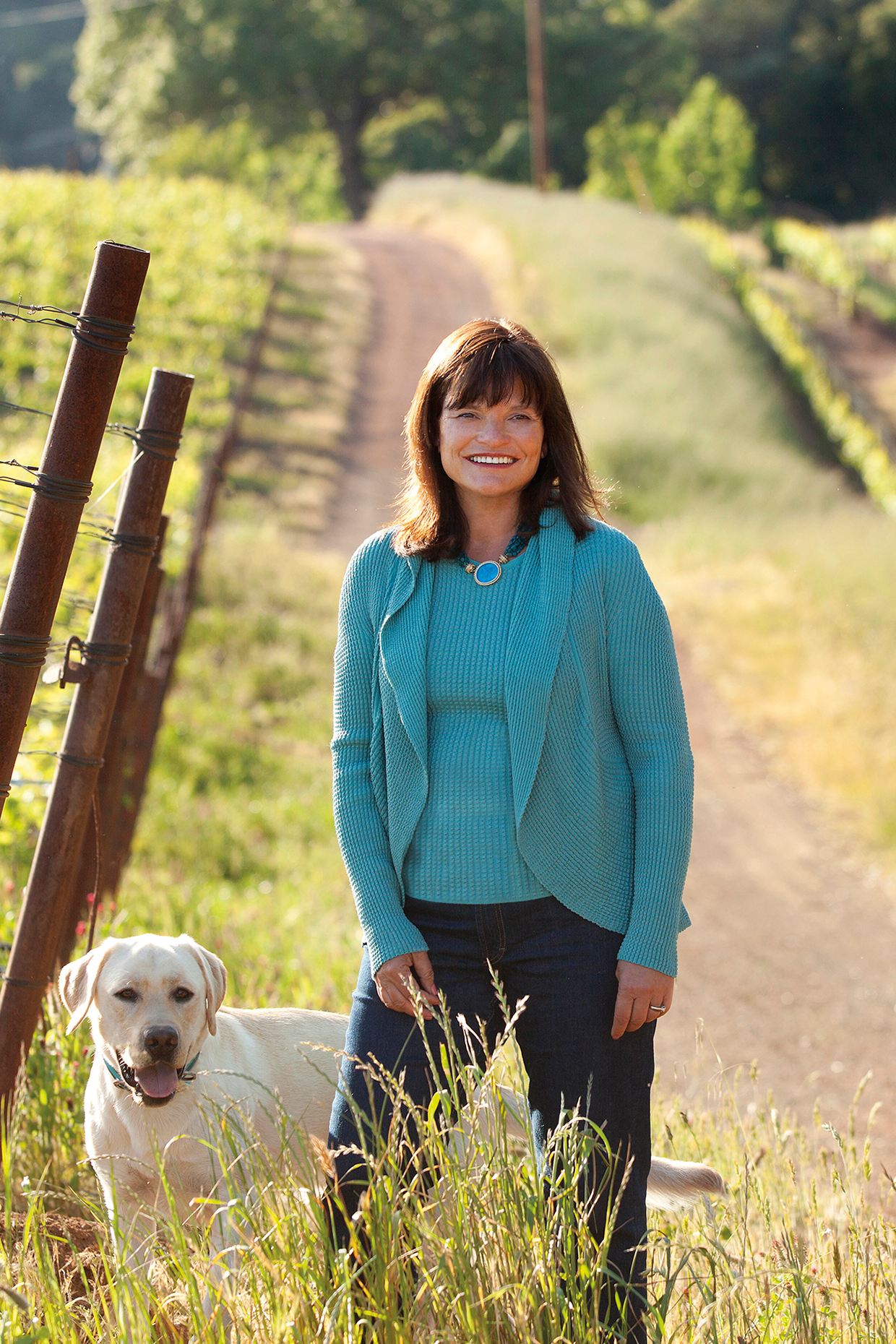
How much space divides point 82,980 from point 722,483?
17.4m

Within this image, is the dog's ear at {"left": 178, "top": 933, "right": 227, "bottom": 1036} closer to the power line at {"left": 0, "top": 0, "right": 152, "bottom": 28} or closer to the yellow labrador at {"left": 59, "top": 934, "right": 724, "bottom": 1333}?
the yellow labrador at {"left": 59, "top": 934, "right": 724, "bottom": 1333}

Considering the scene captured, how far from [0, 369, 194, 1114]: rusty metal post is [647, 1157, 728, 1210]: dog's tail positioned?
1.47m

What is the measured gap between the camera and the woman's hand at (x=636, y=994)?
2256 mm

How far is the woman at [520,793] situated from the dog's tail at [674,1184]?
0.26 metres

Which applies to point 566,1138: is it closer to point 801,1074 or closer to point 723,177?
point 801,1074

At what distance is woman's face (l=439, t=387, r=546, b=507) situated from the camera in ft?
7.89

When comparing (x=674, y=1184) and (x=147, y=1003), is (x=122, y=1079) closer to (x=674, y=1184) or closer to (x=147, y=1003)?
(x=147, y=1003)

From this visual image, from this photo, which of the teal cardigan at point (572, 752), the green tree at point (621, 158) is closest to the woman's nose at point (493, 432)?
the teal cardigan at point (572, 752)

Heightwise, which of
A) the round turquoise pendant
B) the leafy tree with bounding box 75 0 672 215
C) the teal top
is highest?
the leafy tree with bounding box 75 0 672 215

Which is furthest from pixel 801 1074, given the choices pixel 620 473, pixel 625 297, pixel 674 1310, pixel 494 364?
pixel 625 297

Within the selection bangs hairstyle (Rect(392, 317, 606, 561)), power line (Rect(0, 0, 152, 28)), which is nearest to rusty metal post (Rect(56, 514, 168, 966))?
bangs hairstyle (Rect(392, 317, 606, 561))

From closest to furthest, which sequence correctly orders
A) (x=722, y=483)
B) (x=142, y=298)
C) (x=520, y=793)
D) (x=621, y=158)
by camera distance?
(x=520, y=793), (x=142, y=298), (x=722, y=483), (x=621, y=158)

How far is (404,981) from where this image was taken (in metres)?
2.26

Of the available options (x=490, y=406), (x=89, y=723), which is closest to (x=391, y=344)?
(x=89, y=723)
